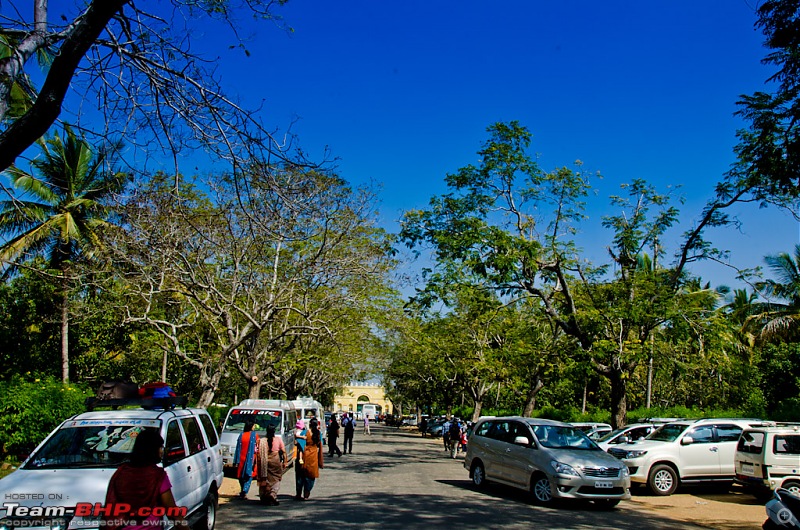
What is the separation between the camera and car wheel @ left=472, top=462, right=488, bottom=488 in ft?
50.5

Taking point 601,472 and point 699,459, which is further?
point 699,459

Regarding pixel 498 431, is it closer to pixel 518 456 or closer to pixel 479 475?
pixel 479 475

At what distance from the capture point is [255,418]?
19.0 meters

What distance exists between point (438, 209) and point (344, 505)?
11.5 meters

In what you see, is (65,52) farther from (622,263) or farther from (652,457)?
(622,263)

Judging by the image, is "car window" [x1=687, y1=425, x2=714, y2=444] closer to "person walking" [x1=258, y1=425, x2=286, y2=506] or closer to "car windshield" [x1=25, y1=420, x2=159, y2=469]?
"person walking" [x1=258, y1=425, x2=286, y2=506]

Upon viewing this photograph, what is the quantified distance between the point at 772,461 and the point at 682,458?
2865 millimetres

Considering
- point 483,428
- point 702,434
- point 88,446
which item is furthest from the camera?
point 483,428

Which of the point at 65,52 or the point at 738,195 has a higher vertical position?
the point at 738,195

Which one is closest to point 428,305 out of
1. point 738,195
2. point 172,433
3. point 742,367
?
point 738,195

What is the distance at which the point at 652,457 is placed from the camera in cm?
1537

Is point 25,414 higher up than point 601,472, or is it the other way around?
point 25,414

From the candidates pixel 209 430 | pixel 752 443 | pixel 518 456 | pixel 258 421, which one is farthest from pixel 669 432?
pixel 209 430

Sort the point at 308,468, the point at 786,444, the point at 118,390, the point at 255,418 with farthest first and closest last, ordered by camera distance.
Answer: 1. the point at 255,418
2. the point at 786,444
3. the point at 308,468
4. the point at 118,390
